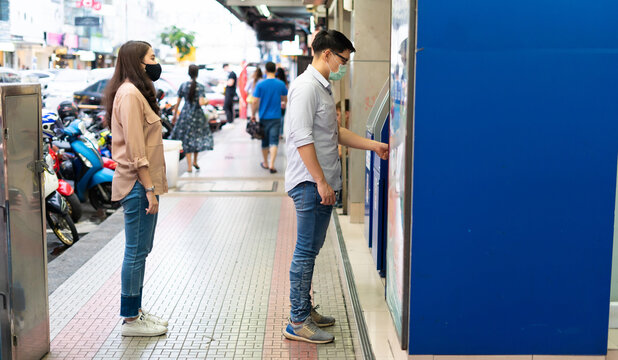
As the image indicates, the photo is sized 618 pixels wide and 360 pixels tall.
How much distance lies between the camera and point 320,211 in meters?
3.99

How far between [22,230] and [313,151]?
5.04 feet

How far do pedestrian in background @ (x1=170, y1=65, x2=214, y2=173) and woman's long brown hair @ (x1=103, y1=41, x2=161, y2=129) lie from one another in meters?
6.83

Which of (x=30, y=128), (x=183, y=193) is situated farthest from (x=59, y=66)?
(x=30, y=128)

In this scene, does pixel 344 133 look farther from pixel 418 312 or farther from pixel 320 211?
pixel 418 312

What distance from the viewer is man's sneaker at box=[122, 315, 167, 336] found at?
4.27 m

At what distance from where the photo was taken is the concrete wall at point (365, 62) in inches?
270

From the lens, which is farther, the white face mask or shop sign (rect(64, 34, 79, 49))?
shop sign (rect(64, 34, 79, 49))

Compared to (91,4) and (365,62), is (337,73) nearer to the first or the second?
(365,62)

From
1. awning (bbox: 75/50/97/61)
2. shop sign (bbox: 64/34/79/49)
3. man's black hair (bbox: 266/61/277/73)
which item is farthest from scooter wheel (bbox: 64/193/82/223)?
awning (bbox: 75/50/97/61)

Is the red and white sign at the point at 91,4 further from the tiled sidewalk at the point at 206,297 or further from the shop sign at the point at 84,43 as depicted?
the tiled sidewalk at the point at 206,297

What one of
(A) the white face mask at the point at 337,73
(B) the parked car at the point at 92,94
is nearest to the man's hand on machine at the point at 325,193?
(A) the white face mask at the point at 337,73

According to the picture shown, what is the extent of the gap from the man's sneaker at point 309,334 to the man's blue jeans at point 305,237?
0.04 meters

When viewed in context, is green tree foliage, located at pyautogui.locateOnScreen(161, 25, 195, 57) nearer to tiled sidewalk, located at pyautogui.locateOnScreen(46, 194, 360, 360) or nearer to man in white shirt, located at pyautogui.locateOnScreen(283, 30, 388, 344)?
tiled sidewalk, located at pyautogui.locateOnScreen(46, 194, 360, 360)

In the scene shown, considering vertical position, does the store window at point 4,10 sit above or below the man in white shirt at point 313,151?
above
